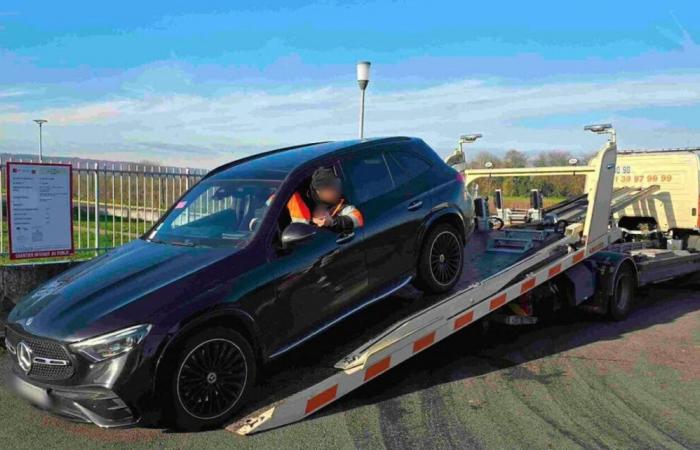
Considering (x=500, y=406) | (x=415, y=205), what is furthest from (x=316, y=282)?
(x=500, y=406)

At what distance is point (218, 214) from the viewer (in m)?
5.19

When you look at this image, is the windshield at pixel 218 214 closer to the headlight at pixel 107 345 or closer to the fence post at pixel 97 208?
the headlight at pixel 107 345

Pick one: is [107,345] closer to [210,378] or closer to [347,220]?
[210,378]

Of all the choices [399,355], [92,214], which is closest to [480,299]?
[399,355]

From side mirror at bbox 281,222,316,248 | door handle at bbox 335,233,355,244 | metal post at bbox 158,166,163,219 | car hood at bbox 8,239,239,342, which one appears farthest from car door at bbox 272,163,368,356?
metal post at bbox 158,166,163,219

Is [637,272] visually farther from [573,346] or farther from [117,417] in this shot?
[117,417]

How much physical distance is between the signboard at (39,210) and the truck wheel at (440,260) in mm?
5391

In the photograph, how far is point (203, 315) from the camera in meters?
4.14

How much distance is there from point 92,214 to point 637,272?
858 centimetres

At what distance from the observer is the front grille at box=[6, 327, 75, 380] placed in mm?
3922

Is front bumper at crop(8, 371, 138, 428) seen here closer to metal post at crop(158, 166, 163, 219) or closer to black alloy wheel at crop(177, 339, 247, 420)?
black alloy wheel at crop(177, 339, 247, 420)

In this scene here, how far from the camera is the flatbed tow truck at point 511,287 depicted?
4.82 m

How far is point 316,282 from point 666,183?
834 centimetres

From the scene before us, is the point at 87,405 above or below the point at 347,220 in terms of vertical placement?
below
